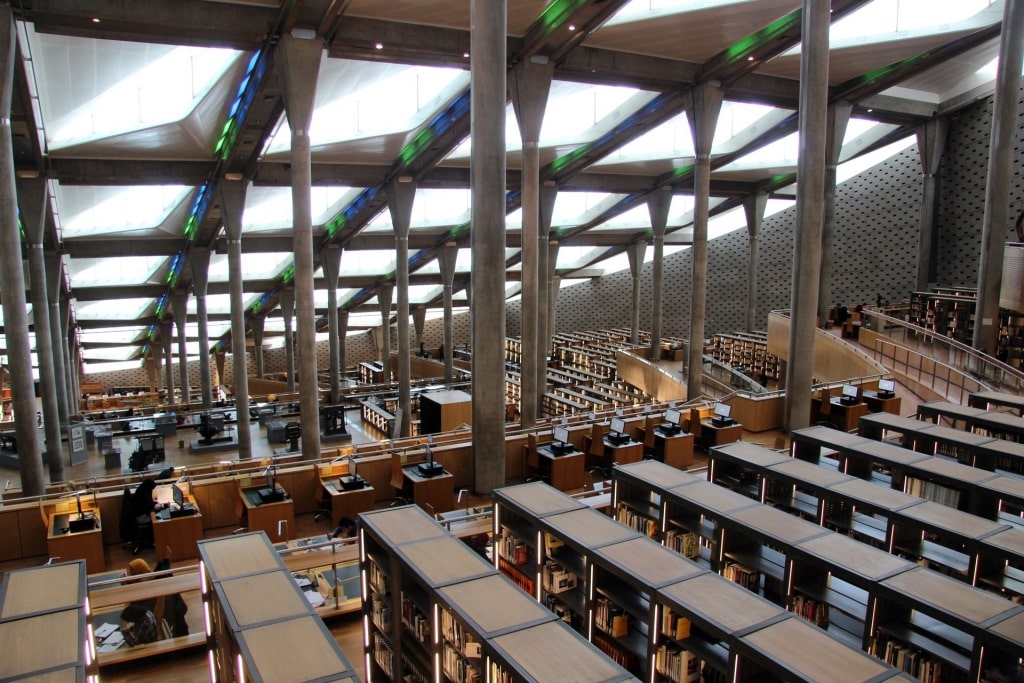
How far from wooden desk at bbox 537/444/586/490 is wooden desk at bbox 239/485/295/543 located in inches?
163

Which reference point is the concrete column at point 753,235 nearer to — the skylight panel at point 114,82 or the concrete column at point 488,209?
the concrete column at point 488,209

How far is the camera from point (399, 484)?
34.0 ft

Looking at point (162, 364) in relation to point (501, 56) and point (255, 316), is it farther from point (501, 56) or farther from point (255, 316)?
point (501, 56)

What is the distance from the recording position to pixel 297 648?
3.91 metres

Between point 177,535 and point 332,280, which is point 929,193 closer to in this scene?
point 332,280

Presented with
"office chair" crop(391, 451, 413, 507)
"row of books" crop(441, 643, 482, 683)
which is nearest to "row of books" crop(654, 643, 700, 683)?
"row of books" crop(441, 643, 482, 683)

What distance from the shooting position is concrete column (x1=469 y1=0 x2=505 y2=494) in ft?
28.8

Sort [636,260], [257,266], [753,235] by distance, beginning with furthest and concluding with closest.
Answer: [636,260] → [257,266] → [753,235]

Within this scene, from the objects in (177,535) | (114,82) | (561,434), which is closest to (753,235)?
(561,434)

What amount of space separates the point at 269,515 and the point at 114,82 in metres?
10.0

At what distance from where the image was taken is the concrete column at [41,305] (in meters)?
15.6

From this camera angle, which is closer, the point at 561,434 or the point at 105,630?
the point at 105,630

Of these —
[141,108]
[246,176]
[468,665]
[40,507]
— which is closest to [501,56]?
[468,665]

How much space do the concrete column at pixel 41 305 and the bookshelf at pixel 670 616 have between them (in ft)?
48.4
